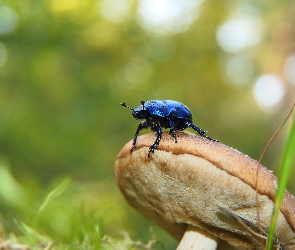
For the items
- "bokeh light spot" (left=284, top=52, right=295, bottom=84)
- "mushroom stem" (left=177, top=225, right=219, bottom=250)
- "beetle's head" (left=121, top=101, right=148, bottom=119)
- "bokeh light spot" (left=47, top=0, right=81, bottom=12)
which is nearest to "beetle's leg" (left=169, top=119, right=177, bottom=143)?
"beetle's head" (left=121, top=101, right=148, bottom=119)

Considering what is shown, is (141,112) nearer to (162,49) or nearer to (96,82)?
(96,82)

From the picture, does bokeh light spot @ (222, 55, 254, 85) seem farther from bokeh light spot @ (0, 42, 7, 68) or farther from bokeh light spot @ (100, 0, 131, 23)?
bokeh light spot @ (0, 42, 7, 68)

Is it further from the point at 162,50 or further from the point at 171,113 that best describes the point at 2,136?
the point at 162,50

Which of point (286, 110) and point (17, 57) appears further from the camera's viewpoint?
point (286, 110)

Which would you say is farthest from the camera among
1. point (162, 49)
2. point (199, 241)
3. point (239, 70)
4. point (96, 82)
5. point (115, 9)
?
point (239, 70)

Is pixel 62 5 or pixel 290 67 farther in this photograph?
pixel 290 67

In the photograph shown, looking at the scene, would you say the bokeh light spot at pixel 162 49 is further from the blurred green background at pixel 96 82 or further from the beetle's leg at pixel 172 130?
the beetle's leg at pixel 172 130

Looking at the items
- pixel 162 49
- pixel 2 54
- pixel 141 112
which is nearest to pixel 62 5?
pixel 2 54

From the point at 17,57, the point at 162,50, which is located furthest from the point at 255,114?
the point at 17,57
